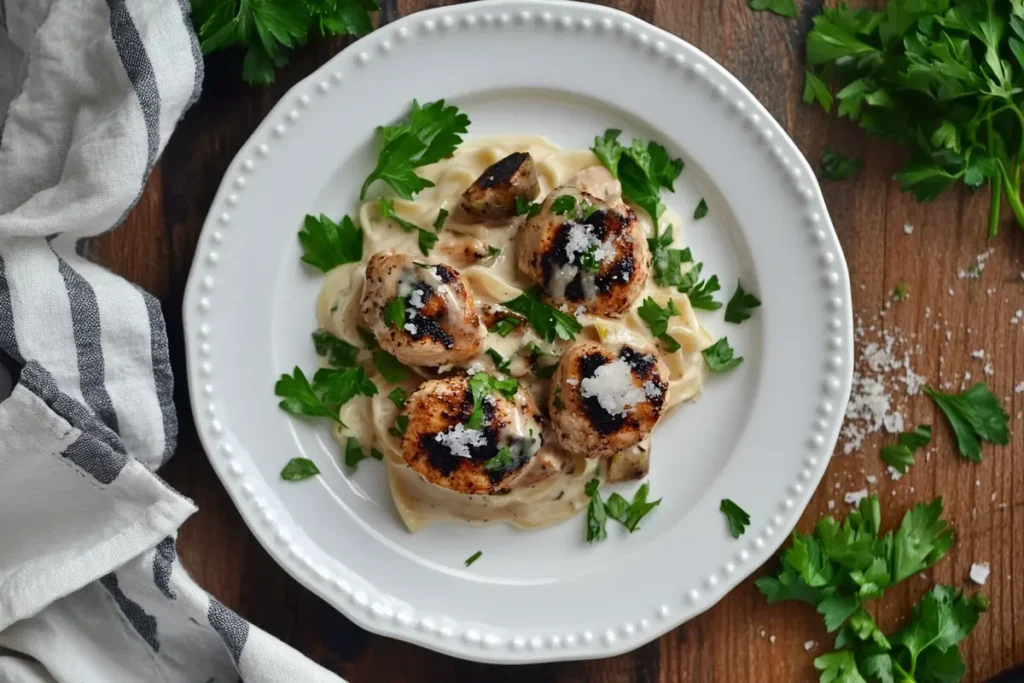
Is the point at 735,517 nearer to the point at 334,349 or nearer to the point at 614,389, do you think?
the point at 614,389

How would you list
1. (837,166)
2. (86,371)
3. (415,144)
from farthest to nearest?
(837,166), (415,144), (86,371)

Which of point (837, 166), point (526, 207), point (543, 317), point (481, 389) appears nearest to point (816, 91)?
point (837, 166)

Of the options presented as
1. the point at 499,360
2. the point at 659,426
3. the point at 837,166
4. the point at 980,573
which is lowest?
the point at 980,573

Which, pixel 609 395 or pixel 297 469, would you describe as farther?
pixel 297 469

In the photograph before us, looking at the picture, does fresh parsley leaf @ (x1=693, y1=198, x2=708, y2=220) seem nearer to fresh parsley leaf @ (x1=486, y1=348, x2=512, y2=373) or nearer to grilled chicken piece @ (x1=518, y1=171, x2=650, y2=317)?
grilled chicken piece @ (x1=518, y1=171, x2=650, y2=317)

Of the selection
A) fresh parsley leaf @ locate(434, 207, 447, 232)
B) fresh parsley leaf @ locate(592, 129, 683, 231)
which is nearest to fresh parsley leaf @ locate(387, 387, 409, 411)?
fresh parsley leaf @ locate(434, 207, 447, 232)

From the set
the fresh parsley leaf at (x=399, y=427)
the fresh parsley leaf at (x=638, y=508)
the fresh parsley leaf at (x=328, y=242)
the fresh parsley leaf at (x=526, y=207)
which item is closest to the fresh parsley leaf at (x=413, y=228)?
the fresh parsley leaf at (x=328, y=242)
